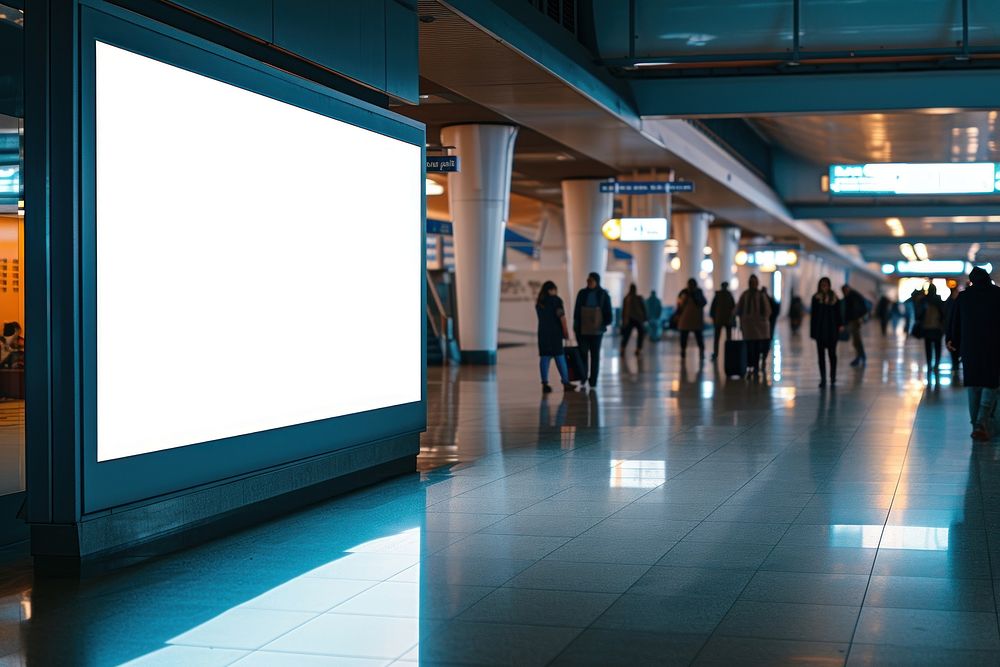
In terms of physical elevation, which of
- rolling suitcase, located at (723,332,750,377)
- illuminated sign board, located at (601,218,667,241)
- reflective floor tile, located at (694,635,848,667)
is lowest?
reflective floor tile, located at (694,635,848,667)

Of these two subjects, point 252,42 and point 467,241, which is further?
point 467,241

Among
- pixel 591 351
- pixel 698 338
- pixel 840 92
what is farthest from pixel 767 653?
pixel 698 338

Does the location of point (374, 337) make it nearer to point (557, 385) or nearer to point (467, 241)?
point (557, 385)

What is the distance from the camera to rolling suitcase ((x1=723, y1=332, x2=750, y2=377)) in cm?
2261

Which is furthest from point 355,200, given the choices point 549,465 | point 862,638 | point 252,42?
point 862,638

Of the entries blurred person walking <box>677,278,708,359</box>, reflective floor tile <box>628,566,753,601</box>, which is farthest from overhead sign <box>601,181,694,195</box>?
reflective floor tile <box>628,566,753,601</box>

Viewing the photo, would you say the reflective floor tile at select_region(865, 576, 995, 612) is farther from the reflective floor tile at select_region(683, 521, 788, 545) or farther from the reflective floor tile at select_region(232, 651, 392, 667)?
the reflective floor tile at select_region(232, 651, 392, 667)

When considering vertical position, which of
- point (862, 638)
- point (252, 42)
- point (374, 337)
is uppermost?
point (252, 42)

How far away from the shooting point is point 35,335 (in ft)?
20.8

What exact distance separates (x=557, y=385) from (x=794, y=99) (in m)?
5.84

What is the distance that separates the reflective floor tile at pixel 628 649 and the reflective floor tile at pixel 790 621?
0.25 meters

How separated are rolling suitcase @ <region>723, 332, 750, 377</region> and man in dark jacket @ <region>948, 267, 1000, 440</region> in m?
10.1

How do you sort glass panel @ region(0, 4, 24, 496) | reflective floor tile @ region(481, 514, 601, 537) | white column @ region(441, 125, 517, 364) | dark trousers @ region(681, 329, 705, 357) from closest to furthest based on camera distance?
glass panel @ region(0, 4, 24, 496), reflective floor tile @ region(481, 514, 601, 537), white column @ region(441, 125, 517, 364), dark trousers @ region(681, 329, 705, 357)

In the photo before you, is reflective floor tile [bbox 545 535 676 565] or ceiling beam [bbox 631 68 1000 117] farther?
ceiling beam [bbox 631 68 1000 117]
